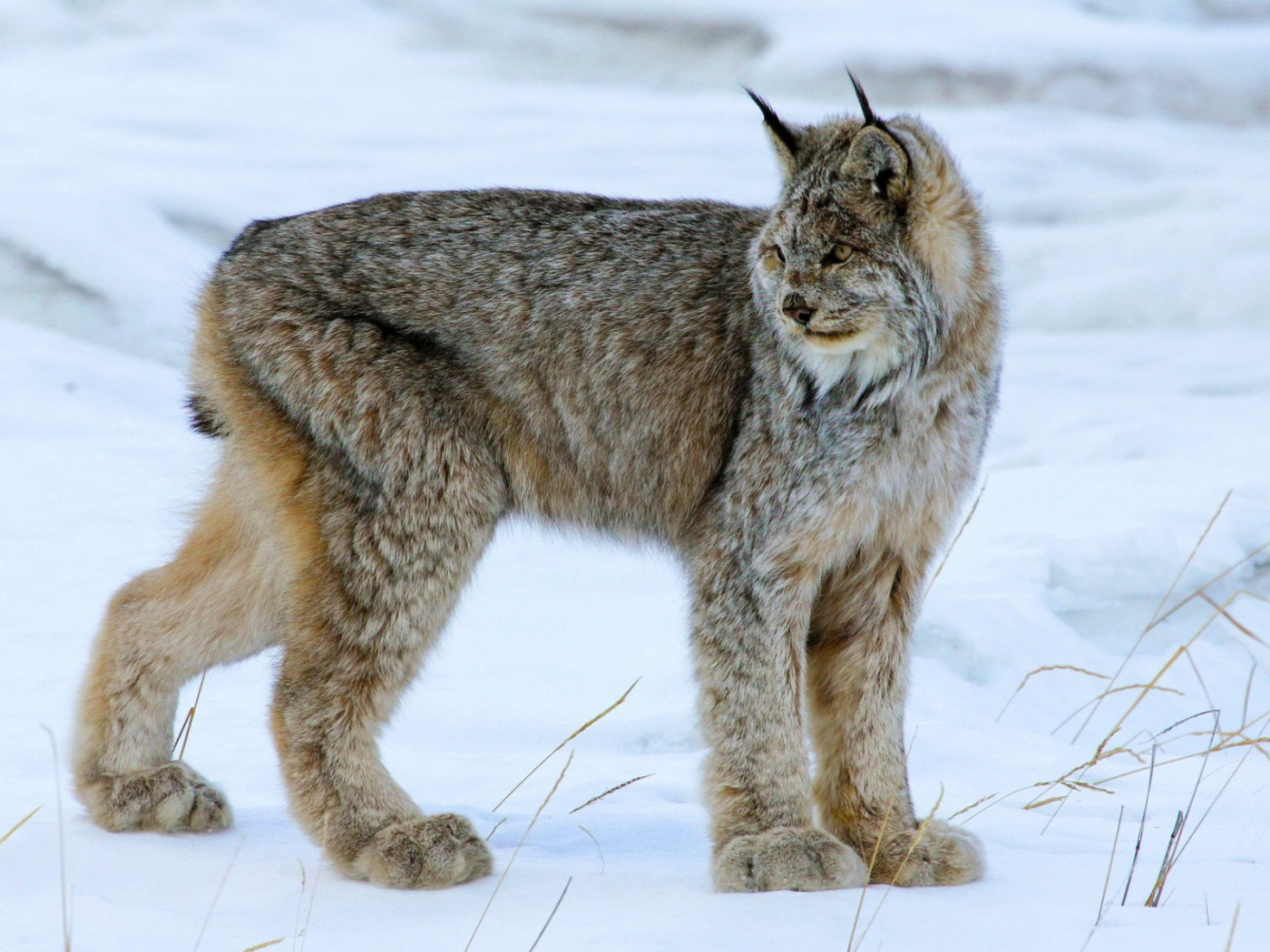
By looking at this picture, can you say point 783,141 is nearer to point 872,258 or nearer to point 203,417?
point 872,258

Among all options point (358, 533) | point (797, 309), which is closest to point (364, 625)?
point (358, 533)

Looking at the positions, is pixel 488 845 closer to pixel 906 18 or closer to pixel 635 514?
pixel 635 514

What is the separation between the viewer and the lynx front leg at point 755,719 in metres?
3.20

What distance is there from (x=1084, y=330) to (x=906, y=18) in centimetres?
492

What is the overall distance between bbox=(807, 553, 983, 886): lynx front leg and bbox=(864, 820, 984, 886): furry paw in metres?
0.05

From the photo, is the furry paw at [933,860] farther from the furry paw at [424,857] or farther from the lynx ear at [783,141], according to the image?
the lynx ear at [783,141]

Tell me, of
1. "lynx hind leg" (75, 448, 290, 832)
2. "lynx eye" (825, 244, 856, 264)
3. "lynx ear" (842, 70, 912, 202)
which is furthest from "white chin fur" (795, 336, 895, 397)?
"lynx hind leg" (75, 448, 290, 832)

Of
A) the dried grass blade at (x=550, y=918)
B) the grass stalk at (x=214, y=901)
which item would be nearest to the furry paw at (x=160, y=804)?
the grass stalk at (x=214, y=901)

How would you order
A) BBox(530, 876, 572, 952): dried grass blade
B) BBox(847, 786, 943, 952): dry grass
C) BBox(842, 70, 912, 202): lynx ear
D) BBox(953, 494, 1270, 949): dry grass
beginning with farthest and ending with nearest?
BBox(842, 70, 912, 202): lynx ear, BBox(953, 494, 1270, 949): dry grass, BBox(847, 786, 943, 952): dry grass, BBox(530, 876, 572, 952): dried grass blade

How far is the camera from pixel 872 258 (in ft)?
10.5

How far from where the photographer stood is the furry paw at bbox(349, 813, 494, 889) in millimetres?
3168

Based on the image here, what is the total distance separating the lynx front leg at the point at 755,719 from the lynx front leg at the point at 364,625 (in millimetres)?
604

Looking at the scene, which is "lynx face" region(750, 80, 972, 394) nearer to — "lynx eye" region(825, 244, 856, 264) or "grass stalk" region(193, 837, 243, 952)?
"lynx eye" region(825, 244, 856, 264)

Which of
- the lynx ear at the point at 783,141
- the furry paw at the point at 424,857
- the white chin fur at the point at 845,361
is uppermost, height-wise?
the lynx ear at the point at 783,141
